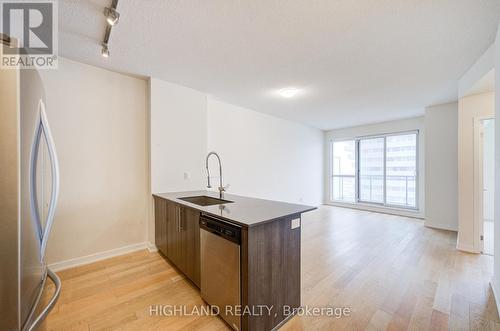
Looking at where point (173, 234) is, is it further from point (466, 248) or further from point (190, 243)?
point (466, 248)

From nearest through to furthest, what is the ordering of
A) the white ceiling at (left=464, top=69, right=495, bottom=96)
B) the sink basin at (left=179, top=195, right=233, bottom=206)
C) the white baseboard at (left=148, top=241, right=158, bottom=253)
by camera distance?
the white ceiling at (left=464, top=69, right=495, bottom=96) < the sink basin at (left=179, top=195, right=233, bottom=206) < the white baseboard at (left=148, top=241, right=158, bottom=253)

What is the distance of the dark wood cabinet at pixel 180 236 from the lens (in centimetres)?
203

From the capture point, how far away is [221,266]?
1614 millimetres

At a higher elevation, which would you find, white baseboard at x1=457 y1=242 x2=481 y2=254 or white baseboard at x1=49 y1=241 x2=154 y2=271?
white baseboard at x1=49 y1=241 x2=154 y2=271

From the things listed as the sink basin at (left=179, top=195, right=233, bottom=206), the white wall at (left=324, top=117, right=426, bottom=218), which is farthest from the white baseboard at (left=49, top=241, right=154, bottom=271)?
the white wall at (left=324, top=117, right=426, bottom=218)

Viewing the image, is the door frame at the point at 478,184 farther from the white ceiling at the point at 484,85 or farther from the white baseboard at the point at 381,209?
the white baseboard at the point at 381,209

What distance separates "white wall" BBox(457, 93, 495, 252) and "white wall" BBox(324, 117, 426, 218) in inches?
65.1

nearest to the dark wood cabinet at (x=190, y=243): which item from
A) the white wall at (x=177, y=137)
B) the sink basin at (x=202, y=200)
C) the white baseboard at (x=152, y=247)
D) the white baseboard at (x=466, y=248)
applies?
the sink basin at (x=202, y=200)

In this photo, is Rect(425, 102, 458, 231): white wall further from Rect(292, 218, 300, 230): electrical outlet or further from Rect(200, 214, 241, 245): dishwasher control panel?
Rect(200, 214, 241, 245): dishwasher control panel

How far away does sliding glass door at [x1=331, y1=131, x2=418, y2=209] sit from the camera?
5480 mm

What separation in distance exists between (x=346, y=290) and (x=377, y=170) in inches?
197

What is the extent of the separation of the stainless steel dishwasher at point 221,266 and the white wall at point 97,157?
1.82 m

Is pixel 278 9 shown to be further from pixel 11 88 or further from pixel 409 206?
pixel 409 206

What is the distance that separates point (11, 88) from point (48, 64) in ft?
7.81
